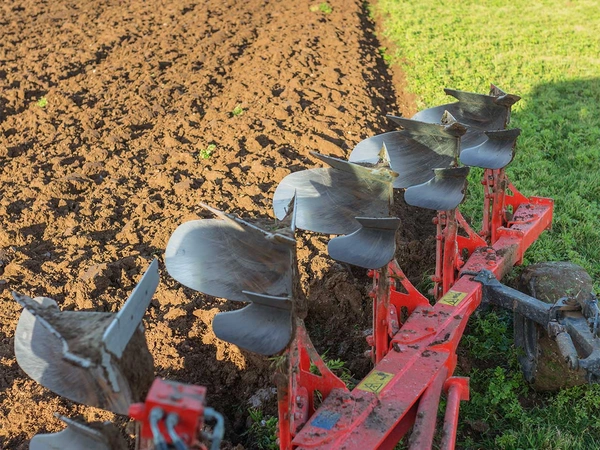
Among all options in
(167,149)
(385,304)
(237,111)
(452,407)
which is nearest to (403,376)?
(452,407)

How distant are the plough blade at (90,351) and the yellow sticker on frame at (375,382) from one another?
115 cm

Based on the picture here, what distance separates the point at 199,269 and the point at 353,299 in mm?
1717

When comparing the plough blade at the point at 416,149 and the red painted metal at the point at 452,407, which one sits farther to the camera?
the plough blade at the point at 416,149

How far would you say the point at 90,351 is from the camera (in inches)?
76.5

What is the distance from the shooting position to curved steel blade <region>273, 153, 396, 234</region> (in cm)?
329

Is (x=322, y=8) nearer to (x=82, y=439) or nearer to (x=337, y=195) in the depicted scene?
(x=337, y=195)

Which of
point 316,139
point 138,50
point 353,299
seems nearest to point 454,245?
point 353,299

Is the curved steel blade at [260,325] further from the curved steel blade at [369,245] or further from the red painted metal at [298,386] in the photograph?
the curved steel blade at [369,245]

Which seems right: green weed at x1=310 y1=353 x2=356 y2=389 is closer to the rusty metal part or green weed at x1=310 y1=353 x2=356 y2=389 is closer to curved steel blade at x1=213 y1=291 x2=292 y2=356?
the rusty metal part

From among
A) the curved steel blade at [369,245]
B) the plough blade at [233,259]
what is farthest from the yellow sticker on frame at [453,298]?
the plough blade at [233,259]

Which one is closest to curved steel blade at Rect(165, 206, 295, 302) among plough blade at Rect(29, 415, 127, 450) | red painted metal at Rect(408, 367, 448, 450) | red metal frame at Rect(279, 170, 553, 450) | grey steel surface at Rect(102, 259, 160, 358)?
red metal frame at Rect(279, 170, 553, 450)

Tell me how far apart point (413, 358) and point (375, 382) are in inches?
10.8

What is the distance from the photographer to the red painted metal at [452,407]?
2.85 meters

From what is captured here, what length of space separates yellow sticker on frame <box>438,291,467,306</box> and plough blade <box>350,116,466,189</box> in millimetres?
628
